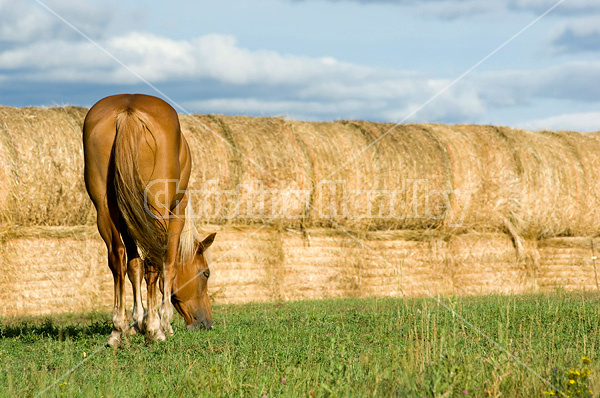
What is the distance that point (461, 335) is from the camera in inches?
230

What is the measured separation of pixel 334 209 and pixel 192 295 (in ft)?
15.2

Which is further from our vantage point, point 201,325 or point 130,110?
point 201,325

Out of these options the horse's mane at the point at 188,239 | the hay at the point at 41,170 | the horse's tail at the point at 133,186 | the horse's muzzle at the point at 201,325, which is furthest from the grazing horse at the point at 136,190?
the hay at the point at 41,170

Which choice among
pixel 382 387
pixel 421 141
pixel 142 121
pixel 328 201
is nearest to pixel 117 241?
pixel 142 121

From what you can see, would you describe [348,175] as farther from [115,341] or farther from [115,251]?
[115,341]

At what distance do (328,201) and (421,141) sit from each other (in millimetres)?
2379

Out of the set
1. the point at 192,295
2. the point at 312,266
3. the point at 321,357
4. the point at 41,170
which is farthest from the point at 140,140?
the point at 312,266

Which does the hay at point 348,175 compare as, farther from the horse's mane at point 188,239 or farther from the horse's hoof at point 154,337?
the horse's hoof at point 154,337

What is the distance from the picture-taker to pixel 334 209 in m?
11.4

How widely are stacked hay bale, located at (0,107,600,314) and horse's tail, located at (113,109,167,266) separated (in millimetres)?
4276

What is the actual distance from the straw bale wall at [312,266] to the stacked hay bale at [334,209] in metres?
0.02

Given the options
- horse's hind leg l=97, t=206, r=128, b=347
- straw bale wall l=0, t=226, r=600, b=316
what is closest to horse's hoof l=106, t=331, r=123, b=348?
horse's hind leg l=97, t=206, r=128, b=347

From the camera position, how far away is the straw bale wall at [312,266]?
31.6 ft

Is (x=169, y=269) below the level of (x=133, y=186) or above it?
below
